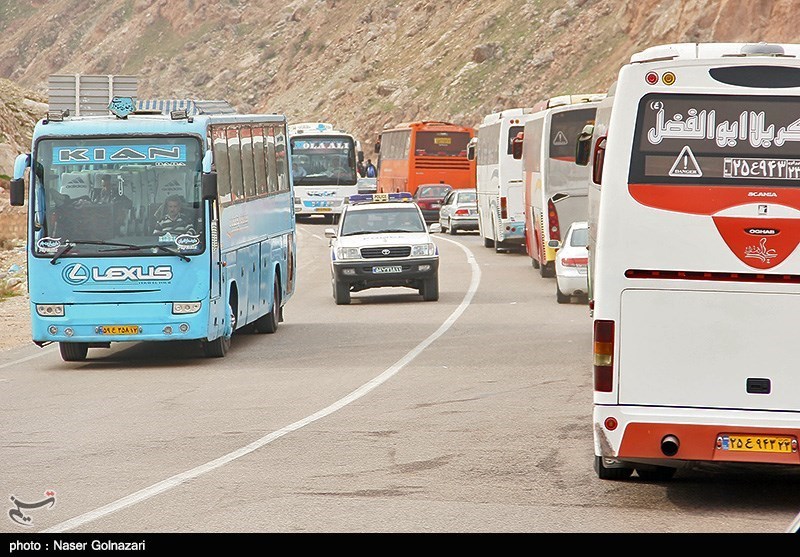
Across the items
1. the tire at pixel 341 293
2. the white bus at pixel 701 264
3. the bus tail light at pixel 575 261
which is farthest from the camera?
the tire at pixel 341 293

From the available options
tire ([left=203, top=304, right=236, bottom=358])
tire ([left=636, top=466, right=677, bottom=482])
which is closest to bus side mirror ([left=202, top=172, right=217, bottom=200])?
tire ([left=203, top=304, right=236, bottom=358])

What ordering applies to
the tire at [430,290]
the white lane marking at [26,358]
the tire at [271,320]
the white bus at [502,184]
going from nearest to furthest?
the white lane marking at [26,358] → the tire at [271,320] → the tire at [430,290] → the white bus at [502,184]

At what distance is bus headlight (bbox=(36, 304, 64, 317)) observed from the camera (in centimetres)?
1861

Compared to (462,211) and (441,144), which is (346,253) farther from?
(441,144)

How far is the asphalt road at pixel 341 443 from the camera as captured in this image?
9.16 m

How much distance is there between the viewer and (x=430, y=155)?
6656 centimetres

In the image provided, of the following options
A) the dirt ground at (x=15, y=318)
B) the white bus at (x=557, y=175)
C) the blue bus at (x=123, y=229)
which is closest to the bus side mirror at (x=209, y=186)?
the blue bus at (x=123, y=229)

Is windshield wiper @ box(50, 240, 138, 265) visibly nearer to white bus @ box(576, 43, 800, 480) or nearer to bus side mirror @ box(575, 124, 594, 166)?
bus side mirror @ box(575, 124, 594, 166)

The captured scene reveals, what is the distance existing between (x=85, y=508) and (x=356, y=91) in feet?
290

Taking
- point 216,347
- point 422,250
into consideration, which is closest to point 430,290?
point 422,250

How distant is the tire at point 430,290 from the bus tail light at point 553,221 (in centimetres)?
432

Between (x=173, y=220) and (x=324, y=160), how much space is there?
42.4 m

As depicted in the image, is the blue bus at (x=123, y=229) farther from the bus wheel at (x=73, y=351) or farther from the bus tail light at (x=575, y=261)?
the bus tail light at (x=575, y=261)

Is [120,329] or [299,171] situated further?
[299,171]
